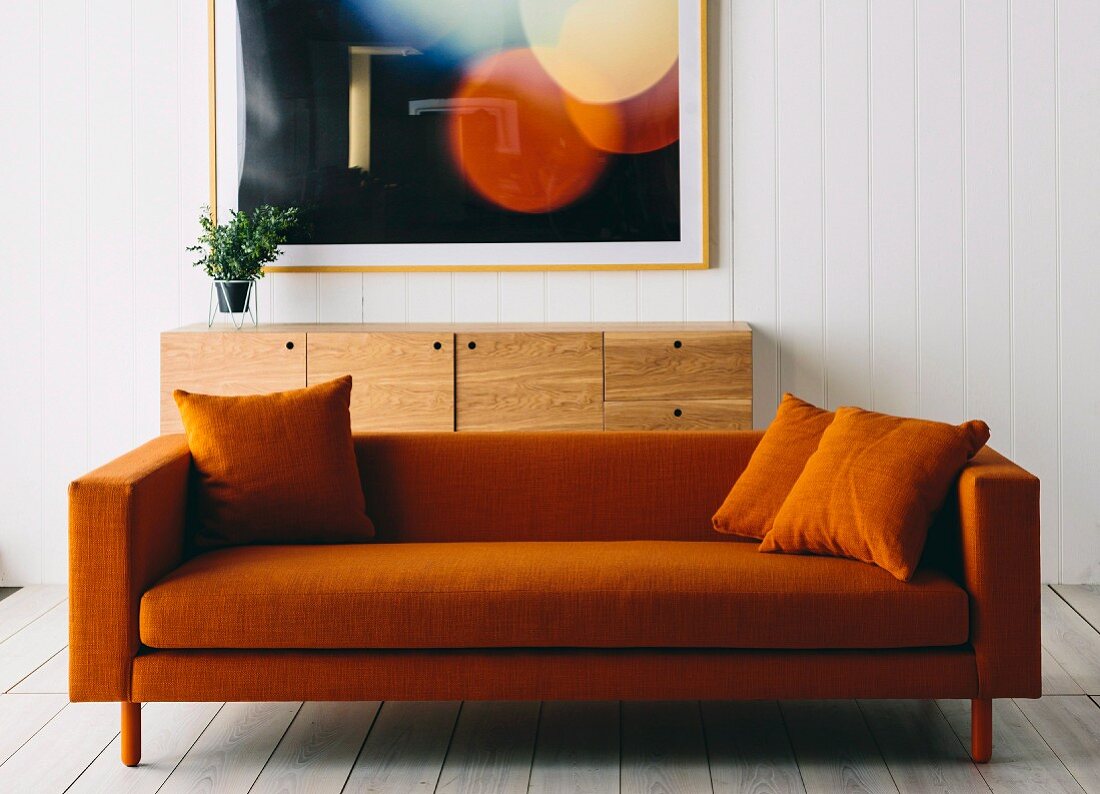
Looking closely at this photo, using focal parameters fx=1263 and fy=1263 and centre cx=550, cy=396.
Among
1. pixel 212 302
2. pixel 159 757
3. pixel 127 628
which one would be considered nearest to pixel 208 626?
pixel 127 628

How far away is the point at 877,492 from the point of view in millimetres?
2783

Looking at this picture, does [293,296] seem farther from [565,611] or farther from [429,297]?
[565,611]

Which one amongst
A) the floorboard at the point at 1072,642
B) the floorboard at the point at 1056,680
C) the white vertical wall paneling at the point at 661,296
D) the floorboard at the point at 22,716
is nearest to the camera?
the floorboard at the point at 22,716

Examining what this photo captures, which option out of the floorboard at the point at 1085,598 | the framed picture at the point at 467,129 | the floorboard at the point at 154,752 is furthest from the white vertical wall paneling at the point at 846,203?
the floorboard at the point at 154,752

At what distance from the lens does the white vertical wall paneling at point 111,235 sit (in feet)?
14.1

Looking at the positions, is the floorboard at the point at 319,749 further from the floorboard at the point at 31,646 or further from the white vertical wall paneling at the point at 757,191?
the white vertical wall paneling at the point at 757,191

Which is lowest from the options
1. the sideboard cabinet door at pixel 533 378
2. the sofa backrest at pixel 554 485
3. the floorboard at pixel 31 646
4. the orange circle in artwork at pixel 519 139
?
the floorboard at pixel 31 646

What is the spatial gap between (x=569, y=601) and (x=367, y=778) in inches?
22.7

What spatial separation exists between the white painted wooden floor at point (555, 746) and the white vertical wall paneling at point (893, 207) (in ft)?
4.18

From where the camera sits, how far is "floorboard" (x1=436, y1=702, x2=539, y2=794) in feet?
8.70

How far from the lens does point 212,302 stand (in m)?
4.32

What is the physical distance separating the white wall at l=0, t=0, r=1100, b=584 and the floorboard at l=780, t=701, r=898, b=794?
1.46 metres

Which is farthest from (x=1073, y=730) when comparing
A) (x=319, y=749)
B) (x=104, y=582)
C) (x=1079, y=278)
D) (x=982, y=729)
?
(x=104, y=582)

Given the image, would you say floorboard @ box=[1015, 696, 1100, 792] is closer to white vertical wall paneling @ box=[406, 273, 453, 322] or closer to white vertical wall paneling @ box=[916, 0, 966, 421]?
white vertical wall paneling @ box=[916, 0, 966, 421]
